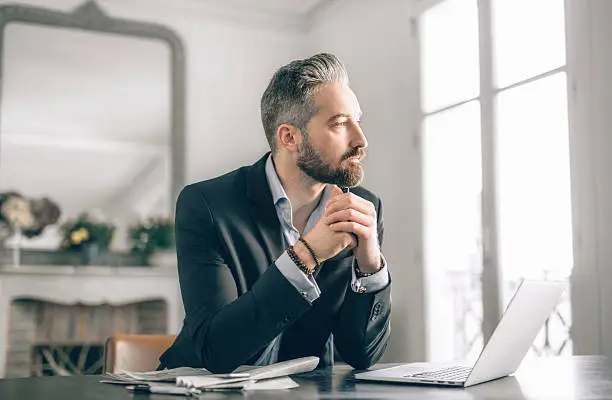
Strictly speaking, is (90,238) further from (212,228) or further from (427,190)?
(212,228)

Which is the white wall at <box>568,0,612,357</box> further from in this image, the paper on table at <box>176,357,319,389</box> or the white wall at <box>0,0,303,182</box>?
the white wall at <box>0,0,303,182</box>

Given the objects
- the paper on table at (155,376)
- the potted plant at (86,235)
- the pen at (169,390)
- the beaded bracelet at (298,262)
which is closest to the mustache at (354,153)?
the beaded bracelet at (298,262)

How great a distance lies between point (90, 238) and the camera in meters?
4.64

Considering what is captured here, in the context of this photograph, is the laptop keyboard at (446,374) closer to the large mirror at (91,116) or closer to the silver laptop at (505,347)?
the silver laptop at (505,347)

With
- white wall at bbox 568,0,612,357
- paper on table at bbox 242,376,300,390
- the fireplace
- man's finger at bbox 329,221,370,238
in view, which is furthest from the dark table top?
A: the fireplace

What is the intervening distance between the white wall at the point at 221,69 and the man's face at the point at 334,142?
340cm

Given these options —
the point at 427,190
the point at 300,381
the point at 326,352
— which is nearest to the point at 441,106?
the point at 427,190

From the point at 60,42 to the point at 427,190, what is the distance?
8.16 ft

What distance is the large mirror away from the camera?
4652 mm

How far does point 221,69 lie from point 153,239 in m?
1.26

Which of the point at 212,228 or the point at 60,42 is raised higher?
the point at 60,42

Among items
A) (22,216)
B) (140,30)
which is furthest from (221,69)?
(22,216)

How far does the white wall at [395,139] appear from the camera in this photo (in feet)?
13.7

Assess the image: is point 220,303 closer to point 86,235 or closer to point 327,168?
point 327,168
